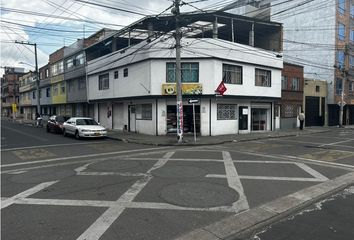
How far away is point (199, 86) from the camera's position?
21.1 metres

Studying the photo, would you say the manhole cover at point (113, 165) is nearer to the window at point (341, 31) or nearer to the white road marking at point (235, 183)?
the white road marking at point (235, 183)

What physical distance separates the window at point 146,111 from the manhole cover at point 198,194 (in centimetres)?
1516

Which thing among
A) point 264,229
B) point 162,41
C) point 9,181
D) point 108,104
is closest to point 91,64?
point 108,104

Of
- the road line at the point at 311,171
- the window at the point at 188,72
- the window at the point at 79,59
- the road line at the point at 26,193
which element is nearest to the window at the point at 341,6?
the window at the point at 188,72

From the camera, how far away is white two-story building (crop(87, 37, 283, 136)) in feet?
70.1

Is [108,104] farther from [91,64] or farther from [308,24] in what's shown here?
[308,24]

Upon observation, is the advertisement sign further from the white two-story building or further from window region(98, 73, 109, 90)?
window region(98, 73, 109, 90)

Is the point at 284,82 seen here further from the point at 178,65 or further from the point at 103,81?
the point at 103,81

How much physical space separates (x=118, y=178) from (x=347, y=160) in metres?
8.85

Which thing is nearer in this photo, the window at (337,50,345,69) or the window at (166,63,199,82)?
the window at (166,63,199,82)

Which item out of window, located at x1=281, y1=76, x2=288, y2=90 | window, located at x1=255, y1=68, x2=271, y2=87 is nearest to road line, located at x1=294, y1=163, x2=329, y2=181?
window, located at x1=255, y1=68, x2=271, y2=87

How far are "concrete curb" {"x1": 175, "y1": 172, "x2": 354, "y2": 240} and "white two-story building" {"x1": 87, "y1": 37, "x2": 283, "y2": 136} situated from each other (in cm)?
1360

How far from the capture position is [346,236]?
4.55 metres

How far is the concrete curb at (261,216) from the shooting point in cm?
464
